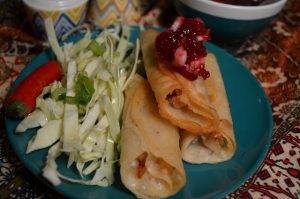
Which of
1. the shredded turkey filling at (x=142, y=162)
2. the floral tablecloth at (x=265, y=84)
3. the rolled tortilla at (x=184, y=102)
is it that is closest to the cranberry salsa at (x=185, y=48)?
the rolled tortilla at (x=184, y=102)

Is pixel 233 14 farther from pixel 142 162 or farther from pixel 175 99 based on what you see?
pixel 142 162

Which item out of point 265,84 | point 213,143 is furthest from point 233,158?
point 265,84

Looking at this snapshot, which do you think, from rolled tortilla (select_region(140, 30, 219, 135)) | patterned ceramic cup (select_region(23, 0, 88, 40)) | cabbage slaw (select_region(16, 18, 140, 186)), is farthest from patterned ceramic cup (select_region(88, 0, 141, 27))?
rolled tortilla (select_region(140, 30, 219, 135))

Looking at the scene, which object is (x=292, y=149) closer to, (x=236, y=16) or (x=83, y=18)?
(x=236, y=16)

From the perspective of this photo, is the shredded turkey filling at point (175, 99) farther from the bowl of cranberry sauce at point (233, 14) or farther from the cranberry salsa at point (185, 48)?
the bowl of cranberry sauce at point (233, 14)

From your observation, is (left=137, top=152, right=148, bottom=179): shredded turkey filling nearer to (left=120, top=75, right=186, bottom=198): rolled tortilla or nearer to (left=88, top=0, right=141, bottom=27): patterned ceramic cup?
(left=120, top=75, right=186, bottom=198): rolled tortilla
